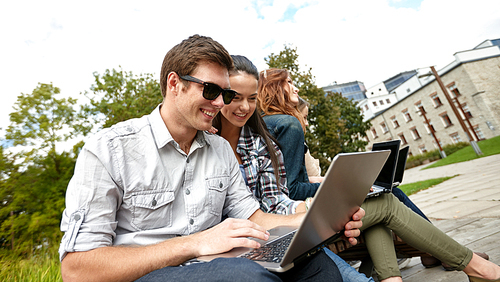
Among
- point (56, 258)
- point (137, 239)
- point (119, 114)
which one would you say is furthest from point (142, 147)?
point (119, 114)

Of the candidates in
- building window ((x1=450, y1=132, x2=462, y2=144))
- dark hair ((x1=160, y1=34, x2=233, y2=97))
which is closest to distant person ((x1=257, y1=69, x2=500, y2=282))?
dark hair ((x1=160, y1=34, x2=233, y2=97))

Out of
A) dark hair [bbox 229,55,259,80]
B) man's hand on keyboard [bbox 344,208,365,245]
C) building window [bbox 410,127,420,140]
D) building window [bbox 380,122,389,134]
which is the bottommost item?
man's hand on keyboard [bbox 344,208,365,245]

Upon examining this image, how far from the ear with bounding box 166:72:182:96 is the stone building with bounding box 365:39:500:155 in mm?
33625

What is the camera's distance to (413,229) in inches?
77.0

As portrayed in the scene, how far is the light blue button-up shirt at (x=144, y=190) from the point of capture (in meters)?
1.28

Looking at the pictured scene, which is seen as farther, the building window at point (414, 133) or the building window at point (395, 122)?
the building window at point (395, 122)

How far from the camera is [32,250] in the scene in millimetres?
5770

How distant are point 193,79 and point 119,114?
8.77 m

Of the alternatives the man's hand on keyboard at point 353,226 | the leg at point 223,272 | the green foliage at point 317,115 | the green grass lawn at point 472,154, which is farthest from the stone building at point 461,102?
the leg at point 223,272

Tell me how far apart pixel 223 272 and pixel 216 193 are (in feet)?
2.70

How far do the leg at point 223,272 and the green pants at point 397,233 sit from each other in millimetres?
1143

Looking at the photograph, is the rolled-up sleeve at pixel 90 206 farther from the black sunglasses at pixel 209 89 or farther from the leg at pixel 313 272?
the leg at pixel 313 272

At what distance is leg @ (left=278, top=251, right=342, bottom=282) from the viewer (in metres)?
1.24

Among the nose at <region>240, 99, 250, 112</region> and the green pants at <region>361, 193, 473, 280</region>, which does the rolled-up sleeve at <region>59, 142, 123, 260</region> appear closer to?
the nose at <region>240, 99, 250, 112</region>
